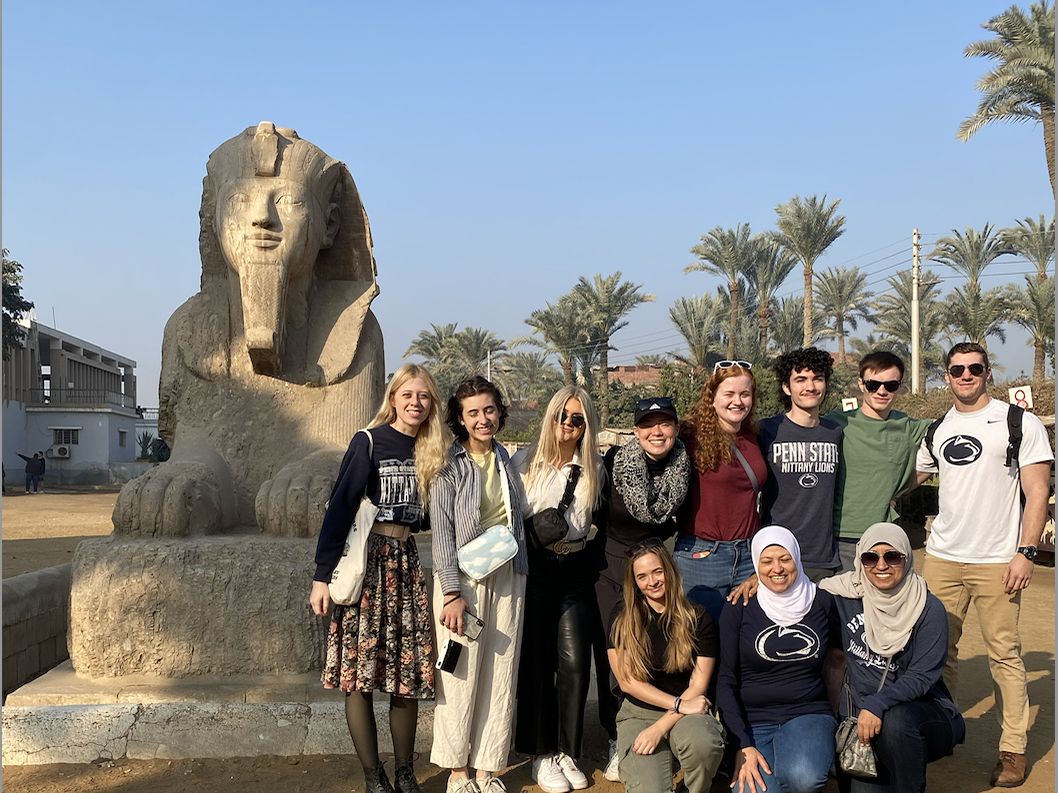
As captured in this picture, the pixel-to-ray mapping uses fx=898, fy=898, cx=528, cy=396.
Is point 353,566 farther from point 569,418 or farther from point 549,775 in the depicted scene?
point 549,775

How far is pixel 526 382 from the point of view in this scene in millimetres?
39625

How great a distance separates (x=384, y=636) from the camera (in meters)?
2.71

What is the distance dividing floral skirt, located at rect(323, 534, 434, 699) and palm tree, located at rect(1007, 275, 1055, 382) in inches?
834

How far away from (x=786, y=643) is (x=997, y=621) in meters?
1.00

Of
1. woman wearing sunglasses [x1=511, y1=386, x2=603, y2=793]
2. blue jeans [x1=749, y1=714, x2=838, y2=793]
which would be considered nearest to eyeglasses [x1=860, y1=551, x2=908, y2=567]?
blue jeans [x1=749, y1=714, x2=838, y2=793]

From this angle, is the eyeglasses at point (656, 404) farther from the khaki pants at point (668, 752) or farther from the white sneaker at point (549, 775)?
the white sneaker at point (549, 775)

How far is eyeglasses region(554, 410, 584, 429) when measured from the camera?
114 inches

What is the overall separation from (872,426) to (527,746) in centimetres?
165

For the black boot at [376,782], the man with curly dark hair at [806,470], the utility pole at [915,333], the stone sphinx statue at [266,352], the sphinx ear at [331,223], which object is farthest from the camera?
the utility pole at [915,333]

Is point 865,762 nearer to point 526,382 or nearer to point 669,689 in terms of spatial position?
point 669,689

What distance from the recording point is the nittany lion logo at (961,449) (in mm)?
3174

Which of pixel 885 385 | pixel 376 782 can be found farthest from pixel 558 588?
pixel 885 385

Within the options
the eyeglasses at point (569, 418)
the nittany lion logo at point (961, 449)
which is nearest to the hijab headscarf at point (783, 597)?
the eyeglasses at point (569, 418)

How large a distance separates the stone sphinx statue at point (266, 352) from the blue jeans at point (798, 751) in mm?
1694
